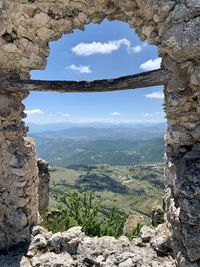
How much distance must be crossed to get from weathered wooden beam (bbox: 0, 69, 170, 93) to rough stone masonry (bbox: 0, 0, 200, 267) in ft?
0.64

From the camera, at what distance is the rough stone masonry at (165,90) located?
762 centimetres

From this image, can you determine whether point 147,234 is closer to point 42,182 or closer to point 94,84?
point 94,84

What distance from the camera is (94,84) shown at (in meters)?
8.91

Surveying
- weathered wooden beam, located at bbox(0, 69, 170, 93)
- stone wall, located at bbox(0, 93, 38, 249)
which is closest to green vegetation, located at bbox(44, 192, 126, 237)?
stone wall, located at bbox(0, 93, 38, 249)

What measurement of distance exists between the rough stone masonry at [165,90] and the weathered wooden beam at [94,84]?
7.6 inches

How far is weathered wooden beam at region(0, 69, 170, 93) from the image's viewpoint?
8.18 m

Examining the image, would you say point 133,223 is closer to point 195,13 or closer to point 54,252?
point 54,252

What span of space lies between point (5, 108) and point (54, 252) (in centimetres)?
412

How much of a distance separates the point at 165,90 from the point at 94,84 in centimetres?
179

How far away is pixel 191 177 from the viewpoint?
7.62m

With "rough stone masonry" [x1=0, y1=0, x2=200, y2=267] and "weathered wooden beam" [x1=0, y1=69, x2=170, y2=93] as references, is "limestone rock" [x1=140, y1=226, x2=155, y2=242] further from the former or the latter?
"weathered wooden beam" [x1=0, y1=69, x2=170, y2=93]

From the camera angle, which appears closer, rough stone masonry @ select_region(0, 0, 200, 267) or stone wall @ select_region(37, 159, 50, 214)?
rough stone masonry @ select_region(0, 0, 200, 267)

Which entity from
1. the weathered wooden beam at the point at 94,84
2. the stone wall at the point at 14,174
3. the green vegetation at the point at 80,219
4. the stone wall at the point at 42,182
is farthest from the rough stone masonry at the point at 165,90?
the stone wall at the point at 42,182

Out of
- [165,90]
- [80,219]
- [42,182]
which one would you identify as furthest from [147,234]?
[42,182]
